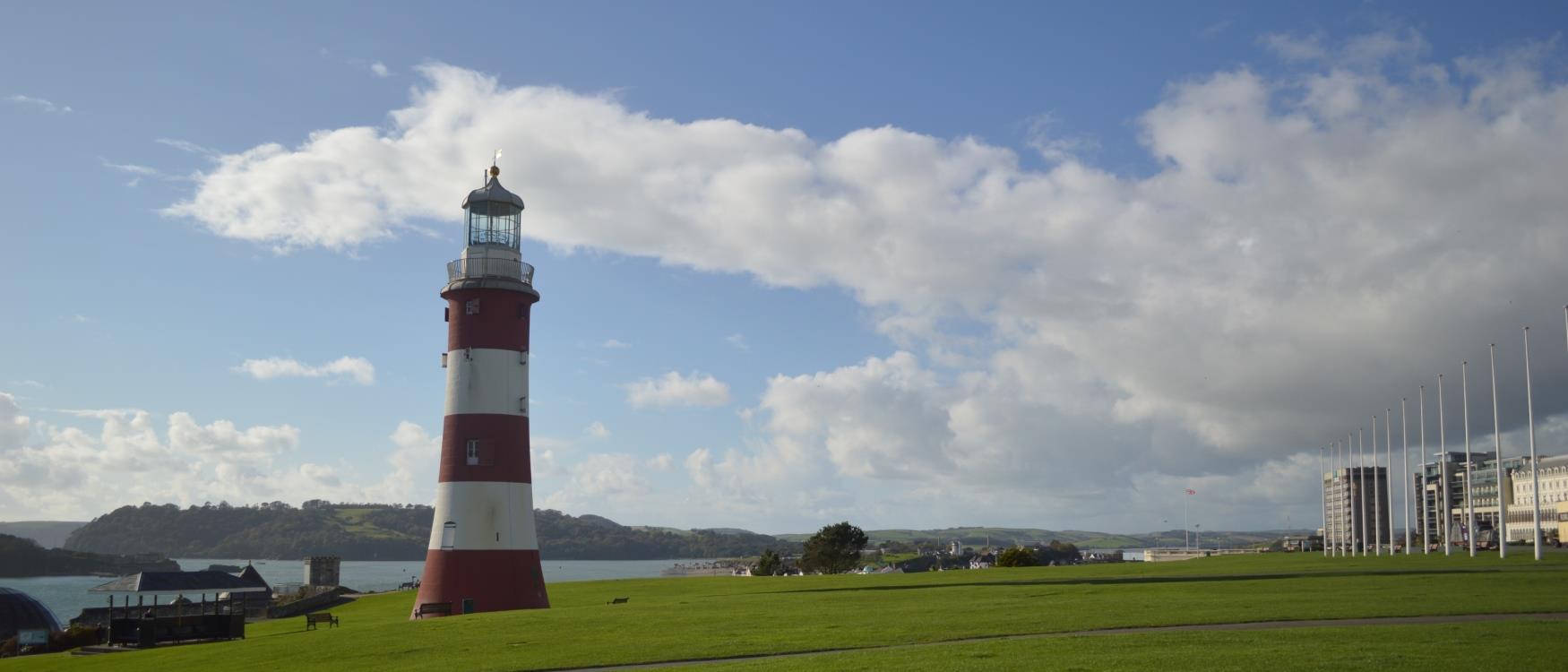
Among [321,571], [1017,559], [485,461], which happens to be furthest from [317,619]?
[321,571]

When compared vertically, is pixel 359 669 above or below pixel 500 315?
below

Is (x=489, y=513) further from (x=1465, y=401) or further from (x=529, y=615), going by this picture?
(x=1465, y=401)

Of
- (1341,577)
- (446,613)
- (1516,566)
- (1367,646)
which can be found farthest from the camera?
(1516,566)

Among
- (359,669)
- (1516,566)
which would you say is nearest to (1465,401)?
(1516,566)

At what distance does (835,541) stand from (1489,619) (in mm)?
82900

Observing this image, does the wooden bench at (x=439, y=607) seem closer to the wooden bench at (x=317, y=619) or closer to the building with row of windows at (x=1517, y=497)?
the wooden bench at (x=317, y=619)

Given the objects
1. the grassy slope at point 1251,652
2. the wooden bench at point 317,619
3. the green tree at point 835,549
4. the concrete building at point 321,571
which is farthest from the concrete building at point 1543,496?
the wooden bench at point 317,619

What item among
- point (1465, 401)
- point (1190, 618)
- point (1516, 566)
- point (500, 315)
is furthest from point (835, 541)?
point (1190, 618)

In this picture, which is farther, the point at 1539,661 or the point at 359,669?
the point at 359,669

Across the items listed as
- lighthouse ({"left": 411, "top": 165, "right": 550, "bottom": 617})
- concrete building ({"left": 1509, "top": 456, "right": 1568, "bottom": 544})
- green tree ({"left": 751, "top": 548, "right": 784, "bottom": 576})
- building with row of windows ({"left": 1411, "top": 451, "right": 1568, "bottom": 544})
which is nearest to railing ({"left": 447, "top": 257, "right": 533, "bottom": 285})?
lighthouse ({"left": 411, "top": 165, "right": 550, "bottom": 617})

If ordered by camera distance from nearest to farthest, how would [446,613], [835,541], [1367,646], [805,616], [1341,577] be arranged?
[1367,646]
[805,616]
[446,613]
[1341,577]
[835,541]

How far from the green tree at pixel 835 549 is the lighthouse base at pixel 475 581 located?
2697 inches

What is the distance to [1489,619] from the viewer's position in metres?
22.9

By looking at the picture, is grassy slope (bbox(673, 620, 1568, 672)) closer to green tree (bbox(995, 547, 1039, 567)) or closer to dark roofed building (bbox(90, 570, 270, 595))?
dark roofed building (bbox(90, 570, 270, 595))
